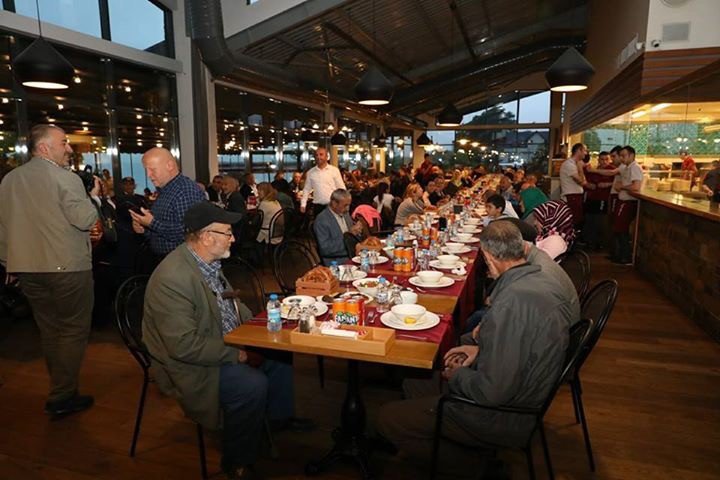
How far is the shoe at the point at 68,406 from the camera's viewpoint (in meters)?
2.84

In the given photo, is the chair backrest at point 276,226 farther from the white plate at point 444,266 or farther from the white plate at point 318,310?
the white plate at point 318,310

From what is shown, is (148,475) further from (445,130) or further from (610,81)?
(445,130)

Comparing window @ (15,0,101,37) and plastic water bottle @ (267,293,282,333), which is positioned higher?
window @ (15,0,101,37)

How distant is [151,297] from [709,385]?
3.53 m

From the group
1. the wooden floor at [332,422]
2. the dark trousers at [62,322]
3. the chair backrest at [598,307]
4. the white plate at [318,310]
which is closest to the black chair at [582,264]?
the chair backrest at [598,307]

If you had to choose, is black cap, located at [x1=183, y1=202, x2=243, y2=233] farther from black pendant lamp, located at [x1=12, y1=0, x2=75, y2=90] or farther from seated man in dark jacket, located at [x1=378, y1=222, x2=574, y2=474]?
black pendant lamp, located at [x1=12, y1=0, x2=75, y2=90]

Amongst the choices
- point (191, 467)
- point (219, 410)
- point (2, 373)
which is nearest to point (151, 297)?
point (219, 410)

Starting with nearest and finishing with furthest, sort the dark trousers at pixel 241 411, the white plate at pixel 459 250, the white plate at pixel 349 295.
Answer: the dark trousers at pixel 241 411
the white plate at pixel 349 295
the white plate at pixel 459 250

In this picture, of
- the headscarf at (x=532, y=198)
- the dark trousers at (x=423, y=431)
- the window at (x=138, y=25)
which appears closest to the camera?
the dark trousers at (x=423, y=431)

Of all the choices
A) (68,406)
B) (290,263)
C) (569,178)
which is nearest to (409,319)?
(68,406)

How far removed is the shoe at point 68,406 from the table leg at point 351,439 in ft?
5.04

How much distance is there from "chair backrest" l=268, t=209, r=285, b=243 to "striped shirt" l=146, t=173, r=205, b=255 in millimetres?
2596

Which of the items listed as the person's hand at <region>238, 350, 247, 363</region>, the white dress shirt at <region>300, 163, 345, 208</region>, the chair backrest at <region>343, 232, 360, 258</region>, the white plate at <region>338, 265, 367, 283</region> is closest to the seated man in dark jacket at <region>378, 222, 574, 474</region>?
the person's hand at <region>238, 350, 247, 363</region>

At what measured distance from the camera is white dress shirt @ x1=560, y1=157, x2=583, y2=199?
760 cm
